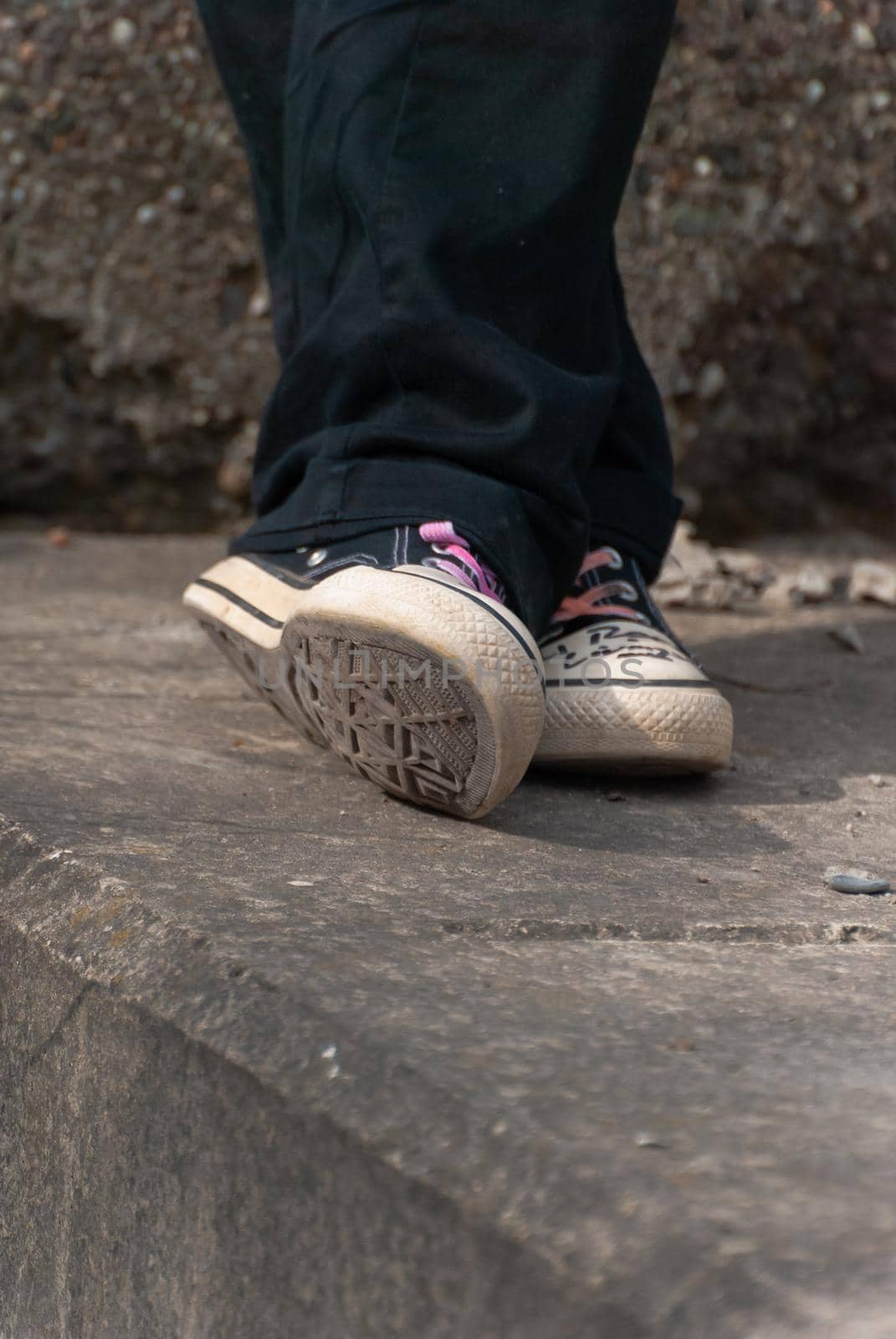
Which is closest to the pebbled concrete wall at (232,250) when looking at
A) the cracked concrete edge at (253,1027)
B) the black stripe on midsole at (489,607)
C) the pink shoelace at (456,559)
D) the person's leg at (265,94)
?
the person's leg at (265,94)

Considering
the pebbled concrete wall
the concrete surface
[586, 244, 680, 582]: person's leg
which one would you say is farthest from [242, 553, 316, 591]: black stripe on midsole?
the pebbled concrete wall

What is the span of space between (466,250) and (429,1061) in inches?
25.5

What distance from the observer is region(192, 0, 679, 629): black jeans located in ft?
3.18

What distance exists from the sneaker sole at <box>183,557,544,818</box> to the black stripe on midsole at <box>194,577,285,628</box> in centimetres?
5

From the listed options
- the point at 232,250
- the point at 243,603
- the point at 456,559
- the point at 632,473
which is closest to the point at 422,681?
the point at 456,559

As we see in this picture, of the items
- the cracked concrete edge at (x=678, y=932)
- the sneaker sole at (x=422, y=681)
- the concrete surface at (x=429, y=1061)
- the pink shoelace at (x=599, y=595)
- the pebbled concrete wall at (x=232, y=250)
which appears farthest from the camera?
the pebbled concrete wall at (x=232, y=250)

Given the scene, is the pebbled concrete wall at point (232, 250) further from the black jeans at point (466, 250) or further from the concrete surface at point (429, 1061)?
the concrete surface at point (429, 1061)

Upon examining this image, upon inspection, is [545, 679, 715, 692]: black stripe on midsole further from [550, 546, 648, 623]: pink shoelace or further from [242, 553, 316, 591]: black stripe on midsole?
[242, 553, 316, 591]: black stripe on midsole

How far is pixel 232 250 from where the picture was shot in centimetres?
211

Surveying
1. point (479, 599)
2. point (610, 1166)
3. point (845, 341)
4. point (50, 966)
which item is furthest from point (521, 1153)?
point (845, 341)

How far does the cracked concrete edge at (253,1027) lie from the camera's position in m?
0.47

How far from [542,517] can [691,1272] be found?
2.20ft

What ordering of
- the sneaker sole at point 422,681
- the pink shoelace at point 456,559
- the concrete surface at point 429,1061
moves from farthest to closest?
the pink shoelace at point 456,559, the sneaker sole at point 422,681, the concrete surface at point 429,1061

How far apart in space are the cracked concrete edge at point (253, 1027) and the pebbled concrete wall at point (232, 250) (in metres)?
1.54
